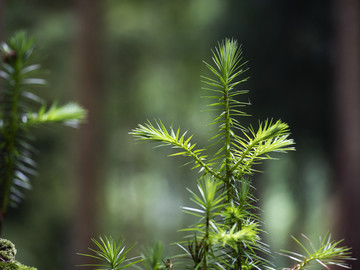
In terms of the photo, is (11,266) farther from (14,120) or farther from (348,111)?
(348,111)

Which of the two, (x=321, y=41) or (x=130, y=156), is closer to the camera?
(x=321, y=41)

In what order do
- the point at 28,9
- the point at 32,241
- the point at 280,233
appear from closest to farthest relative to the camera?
the point at 280,233 < the point at 32,241 < the point at 28,9

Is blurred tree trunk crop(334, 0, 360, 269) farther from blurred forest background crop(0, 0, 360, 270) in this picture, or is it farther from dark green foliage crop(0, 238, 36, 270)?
dark green foliage crop(0, 238, 36, 270)

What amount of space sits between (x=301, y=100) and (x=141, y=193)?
205cm

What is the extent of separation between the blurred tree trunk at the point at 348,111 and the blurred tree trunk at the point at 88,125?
1857mm

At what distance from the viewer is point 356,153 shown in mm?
3031

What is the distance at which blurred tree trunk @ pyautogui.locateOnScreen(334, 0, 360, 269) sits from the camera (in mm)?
2984

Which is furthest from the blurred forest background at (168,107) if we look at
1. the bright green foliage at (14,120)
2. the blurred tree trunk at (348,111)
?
the bright green foliage at (14,120)

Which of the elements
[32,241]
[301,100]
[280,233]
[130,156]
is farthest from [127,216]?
[301,100]

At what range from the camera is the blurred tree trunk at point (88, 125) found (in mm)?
3381

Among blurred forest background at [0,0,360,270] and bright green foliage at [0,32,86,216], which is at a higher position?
blurred forest background at [0,0,360,270]

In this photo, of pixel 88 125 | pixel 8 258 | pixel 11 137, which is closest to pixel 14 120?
pixel 11 137

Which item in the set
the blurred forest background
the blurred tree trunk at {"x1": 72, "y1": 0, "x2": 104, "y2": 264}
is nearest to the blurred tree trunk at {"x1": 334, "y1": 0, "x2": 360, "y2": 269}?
the blurred forest background

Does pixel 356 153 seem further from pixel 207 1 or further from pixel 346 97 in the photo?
pixel 207 1
